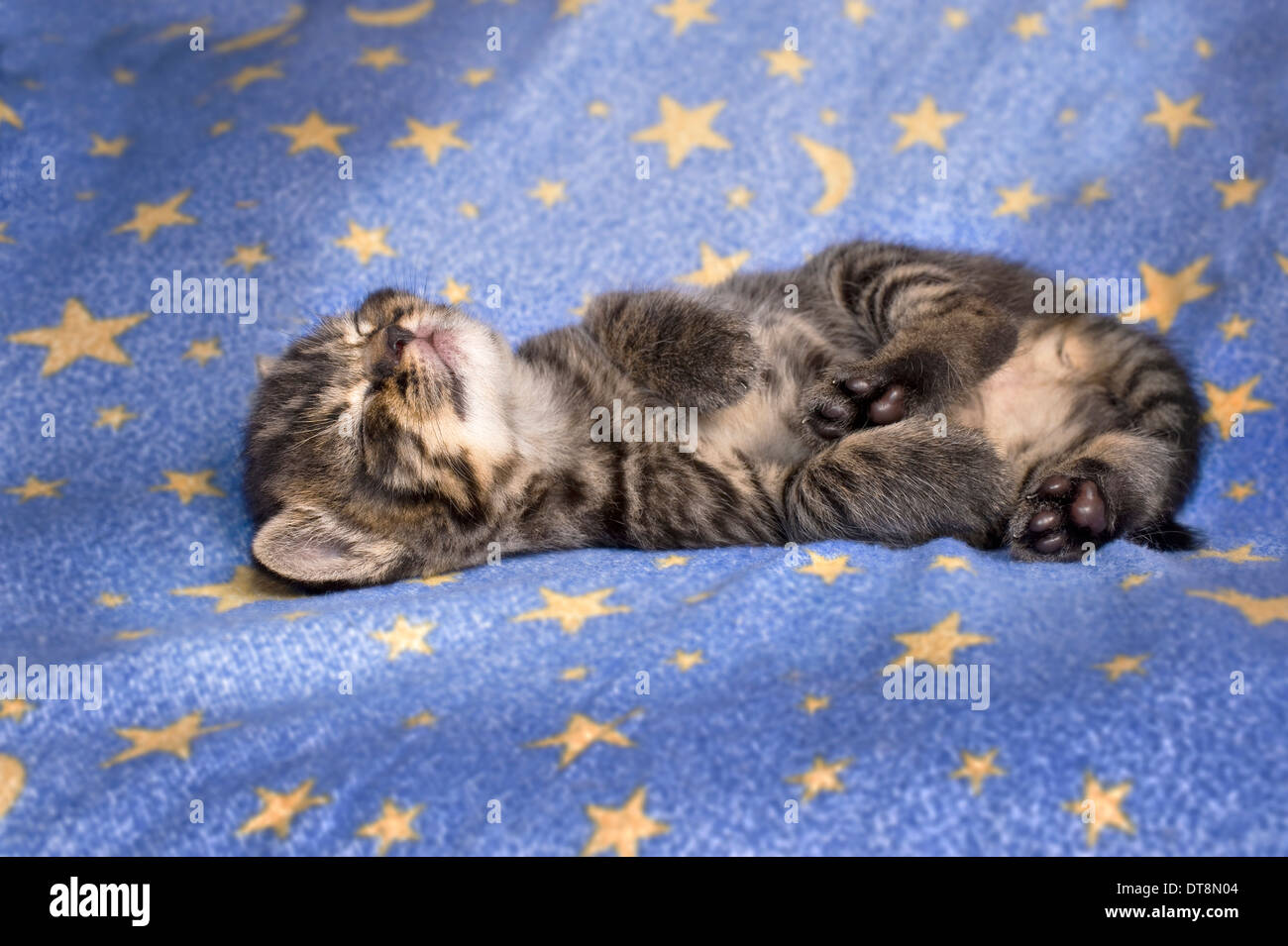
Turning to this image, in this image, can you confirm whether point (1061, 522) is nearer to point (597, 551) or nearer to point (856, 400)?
point (856, 400)

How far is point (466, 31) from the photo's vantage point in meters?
3.06

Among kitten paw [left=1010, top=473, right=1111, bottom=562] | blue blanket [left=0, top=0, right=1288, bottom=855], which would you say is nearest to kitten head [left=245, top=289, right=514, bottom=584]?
blue blanket [left=0, top=0, right=1288, bottom=855]

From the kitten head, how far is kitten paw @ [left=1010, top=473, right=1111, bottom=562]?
3.11 ft

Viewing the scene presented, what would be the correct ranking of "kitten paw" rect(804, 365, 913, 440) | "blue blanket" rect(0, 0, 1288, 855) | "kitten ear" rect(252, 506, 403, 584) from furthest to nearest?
"kitten paw" rect(804, 365, 913, 440) < "kitten ear" rect(252, 506, 403, 584) < "blue blanket" rect(0, 0, 1288, 855)

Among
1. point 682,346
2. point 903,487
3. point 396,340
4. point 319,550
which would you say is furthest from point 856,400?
point 319,550

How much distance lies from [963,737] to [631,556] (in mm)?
837

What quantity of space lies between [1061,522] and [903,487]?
287 millimetres

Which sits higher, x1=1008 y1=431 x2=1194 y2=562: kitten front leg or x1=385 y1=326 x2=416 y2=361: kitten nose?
x1=385 y1=326 x2=416 y2=361: kitten nose

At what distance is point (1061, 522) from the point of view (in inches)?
77.5

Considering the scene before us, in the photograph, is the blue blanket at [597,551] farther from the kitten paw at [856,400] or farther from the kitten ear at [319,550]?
the kitten paw at [856,400]

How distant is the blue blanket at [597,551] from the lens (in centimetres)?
134

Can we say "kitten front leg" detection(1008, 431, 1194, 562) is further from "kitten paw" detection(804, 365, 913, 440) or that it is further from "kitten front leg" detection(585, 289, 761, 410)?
"kitten front leg" detection(585, 289, 761, 410)

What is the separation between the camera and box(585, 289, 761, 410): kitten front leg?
2.11 metres
